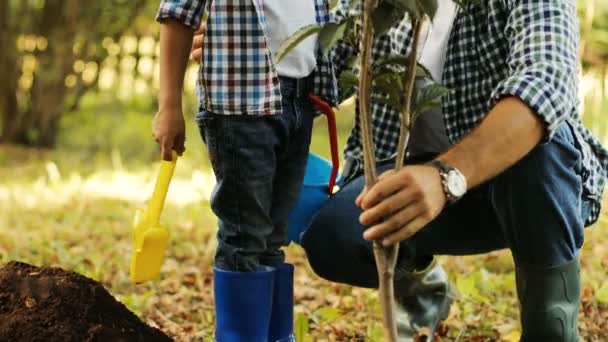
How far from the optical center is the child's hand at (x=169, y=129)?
7.14 feet

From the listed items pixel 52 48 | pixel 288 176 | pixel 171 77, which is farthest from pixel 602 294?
pixel 52 48

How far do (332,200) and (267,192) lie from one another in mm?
378

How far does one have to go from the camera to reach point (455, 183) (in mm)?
1801

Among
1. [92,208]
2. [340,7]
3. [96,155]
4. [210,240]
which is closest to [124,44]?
[96,155]

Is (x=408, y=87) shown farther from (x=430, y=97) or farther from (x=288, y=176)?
(x=288, y=176)

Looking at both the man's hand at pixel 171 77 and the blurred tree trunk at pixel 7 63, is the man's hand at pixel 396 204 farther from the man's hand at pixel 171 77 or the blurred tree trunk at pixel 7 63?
the blurred tree trunk at pixel 7 63

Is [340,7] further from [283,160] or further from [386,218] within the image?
[386,218]

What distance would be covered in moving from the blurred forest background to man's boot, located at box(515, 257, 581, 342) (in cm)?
58

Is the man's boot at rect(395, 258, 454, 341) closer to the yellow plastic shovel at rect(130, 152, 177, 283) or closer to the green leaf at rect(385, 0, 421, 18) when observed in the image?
the yellow plastic shovel at rect(130, 152, 177, 283)

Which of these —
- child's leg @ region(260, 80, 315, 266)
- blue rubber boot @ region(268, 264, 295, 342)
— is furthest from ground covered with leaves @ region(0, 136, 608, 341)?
child's leg @ region(260, 80, 315, 266)

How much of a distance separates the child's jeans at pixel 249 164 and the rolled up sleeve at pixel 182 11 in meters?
0.22

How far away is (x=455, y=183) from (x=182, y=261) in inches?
89.7

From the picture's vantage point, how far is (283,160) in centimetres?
234

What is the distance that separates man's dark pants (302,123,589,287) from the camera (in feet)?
7.34
